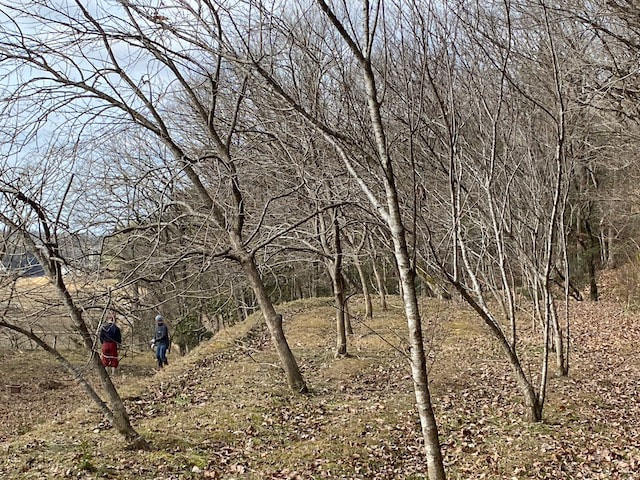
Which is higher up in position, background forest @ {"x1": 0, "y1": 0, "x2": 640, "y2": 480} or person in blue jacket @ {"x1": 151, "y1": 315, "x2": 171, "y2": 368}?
background forest @ {"x1": 0, "y1": 0, "x2": 640, "y2": 480}

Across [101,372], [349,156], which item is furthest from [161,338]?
[349,156]

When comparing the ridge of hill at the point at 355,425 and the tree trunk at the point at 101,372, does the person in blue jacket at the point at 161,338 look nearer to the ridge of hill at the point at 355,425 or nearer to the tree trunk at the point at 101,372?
the ridge of hill at the point at 355,425

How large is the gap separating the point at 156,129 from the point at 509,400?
5.90 meters

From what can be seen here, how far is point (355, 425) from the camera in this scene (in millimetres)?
6801

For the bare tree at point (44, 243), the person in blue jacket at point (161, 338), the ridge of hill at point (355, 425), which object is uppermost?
the bare tree at point (44, 243)

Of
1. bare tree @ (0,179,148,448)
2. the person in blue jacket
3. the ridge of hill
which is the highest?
bare tree @ (0,179,148,448)

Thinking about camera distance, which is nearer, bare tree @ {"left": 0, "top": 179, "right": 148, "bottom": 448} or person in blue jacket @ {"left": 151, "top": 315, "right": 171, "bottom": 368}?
bare tree @ {"left": 0, "top": 179, "right": 148, "bottom": 448}

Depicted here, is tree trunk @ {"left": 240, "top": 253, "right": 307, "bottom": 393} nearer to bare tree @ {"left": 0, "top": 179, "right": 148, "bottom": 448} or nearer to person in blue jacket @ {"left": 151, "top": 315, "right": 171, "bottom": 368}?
bare tree @ {"left": 0, "top": 179, "right": 148, "bottom": 448}

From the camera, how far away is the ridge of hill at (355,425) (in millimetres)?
5469

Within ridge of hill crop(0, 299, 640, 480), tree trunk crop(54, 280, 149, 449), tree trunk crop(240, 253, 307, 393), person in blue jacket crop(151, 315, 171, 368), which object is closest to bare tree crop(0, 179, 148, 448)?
tree trunk crop(54, 280, 149, 449)

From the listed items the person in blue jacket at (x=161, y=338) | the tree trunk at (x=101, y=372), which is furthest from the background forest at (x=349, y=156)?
the person in blue jacket at (x=161, y=338)

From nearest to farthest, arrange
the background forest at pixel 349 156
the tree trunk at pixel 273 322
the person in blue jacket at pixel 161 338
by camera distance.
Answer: the background forest at pixel 349 156, the tree trunk at pixel 273 322, the person in blue jacket at pixel 161 338

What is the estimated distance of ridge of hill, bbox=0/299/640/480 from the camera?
17.9ft

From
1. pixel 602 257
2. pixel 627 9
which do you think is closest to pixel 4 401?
pixel 627 9
